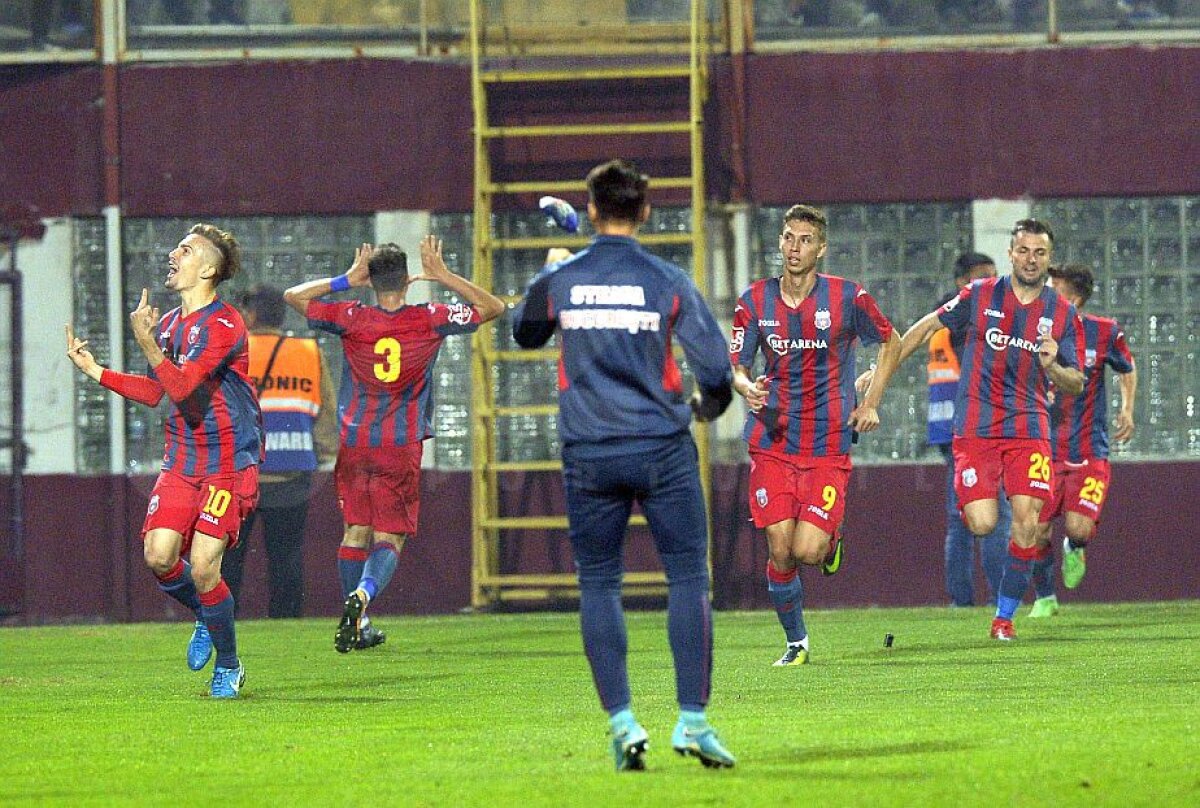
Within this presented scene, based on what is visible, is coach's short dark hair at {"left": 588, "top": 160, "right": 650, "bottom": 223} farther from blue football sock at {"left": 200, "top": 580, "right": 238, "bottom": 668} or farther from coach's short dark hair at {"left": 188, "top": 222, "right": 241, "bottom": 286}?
blue football sock at {"left": 200, "top": 580, "right": 238, "bottom": 668}

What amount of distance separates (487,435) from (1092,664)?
6.72 meters

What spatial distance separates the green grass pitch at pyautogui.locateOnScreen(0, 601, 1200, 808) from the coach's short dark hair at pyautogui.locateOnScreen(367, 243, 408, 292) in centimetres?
197

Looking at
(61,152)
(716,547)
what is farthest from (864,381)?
(61,152)

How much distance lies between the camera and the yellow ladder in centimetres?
1602

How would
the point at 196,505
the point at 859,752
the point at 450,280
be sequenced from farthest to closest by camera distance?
the point at 450,280
the point at 196,505
the point at 859,752

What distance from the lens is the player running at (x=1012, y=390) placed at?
11914 millimetres

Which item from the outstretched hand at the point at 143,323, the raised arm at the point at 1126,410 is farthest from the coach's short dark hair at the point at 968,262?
the outstretched hand at the point at 143,323

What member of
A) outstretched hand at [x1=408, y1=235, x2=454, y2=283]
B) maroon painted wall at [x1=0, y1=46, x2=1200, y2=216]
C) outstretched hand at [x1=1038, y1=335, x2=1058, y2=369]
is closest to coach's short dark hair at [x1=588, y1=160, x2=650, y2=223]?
outstretched hand at [x1=408, y1=235, x2=454, y2=283]

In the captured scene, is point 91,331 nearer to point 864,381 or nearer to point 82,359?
point 864,381

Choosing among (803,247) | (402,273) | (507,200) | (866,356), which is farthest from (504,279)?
(803,247)

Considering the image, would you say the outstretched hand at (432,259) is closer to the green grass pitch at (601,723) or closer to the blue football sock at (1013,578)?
the green grass pitch at (601,723)

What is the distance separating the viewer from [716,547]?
643 inches

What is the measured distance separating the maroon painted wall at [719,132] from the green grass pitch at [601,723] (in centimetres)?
413

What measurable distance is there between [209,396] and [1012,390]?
14.7 ft
